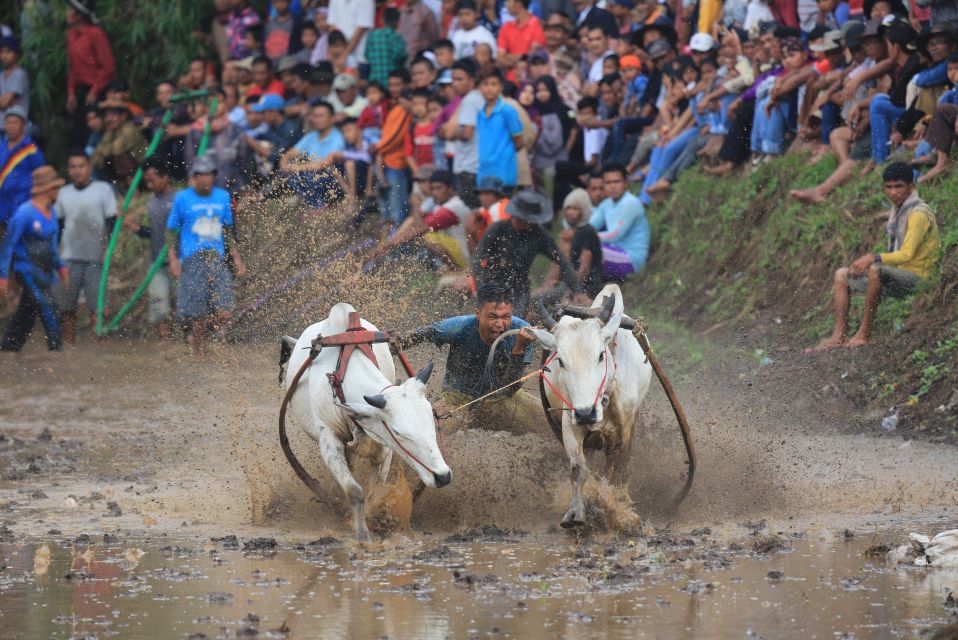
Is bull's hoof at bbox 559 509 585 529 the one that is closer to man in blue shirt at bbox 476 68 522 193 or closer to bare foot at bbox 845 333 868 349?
bare foot at bbox 845 333 868 349

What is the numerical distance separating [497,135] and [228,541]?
8032mm

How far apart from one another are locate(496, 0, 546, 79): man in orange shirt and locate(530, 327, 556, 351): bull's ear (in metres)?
9.01

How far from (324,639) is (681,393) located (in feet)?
21.4

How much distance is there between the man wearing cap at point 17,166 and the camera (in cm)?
1761

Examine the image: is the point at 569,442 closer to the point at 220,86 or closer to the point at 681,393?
the point at 681,393

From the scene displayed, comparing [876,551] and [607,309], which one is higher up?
[607,309]

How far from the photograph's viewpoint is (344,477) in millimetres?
8117

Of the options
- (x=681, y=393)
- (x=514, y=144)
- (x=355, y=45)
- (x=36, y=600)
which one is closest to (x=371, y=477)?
(x=36, y=600)

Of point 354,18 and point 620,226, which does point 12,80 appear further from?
point 620,226

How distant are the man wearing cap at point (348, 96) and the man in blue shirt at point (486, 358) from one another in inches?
334

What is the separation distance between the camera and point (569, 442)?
8.41 metres

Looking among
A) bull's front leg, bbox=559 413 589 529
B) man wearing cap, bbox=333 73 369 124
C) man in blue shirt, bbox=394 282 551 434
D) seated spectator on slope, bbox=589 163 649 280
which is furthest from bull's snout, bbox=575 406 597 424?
man wearing cap, bbox=333 73 369 124

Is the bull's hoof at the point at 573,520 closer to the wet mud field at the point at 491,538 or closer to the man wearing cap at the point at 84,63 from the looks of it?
the wet mud field at the point at 491,538

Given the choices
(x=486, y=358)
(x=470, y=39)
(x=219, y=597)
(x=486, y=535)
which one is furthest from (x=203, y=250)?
(x=219, y=597)
